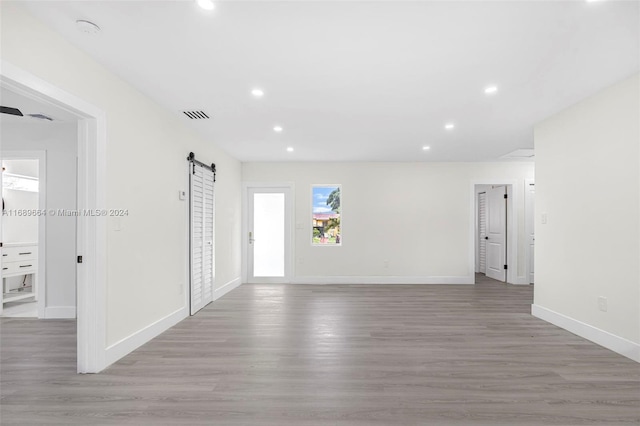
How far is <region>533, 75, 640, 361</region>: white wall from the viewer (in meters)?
2.94

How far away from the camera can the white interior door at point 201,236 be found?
4371 mm

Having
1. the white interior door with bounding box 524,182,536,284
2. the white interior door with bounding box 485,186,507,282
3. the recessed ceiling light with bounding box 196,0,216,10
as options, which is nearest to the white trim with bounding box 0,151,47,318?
the recessed ceiling light with bounding box 196,0,216,10

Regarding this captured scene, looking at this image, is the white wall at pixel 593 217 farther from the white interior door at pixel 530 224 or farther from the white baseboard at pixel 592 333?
the white interior door at pixel 530 224

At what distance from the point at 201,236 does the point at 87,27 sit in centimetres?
298

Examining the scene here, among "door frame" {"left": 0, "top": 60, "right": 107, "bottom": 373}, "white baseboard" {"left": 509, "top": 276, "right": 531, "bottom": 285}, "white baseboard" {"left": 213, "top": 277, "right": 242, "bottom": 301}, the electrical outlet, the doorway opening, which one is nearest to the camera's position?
"door frame" {"left": 0, "top": 60, "right": 107, "bottom": 373}

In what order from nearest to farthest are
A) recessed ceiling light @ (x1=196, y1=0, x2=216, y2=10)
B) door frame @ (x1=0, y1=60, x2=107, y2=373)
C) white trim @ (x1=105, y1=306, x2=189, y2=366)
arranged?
1. recessed ceiling light @ (x1=196, y1=0, x2=216, y2=10)
2. door frame @ (x1=0, y1=60, x2=107, y2=373)
3. white trim @ (x1=105, y1=306, x2=189, y2=366)

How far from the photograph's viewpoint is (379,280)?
21.9 feet

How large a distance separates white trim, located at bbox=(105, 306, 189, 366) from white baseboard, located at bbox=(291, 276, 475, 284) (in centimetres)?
294

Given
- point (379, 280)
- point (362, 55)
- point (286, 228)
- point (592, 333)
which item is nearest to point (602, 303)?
point (592, 333)

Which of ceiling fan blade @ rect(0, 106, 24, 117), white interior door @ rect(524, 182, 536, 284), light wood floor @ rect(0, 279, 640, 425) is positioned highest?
ceiling fan blade @ rect(0, 106, 24, 117)

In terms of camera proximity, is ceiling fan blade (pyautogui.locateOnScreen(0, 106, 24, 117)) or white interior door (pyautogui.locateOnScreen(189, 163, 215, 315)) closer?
ceiling fan blade (pyautogui.locateOnScreen(0, 106, 24, 117))

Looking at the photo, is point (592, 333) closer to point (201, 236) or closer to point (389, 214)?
point (389, 214)

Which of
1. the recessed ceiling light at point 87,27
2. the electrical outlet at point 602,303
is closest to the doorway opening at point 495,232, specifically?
the electrical outlet at point 602,303

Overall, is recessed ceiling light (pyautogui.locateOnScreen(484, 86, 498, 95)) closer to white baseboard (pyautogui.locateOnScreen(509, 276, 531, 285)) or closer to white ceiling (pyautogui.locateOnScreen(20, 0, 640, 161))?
white ceiling (pyautogui.locateOnScreen(20, 0, 640, 161))
